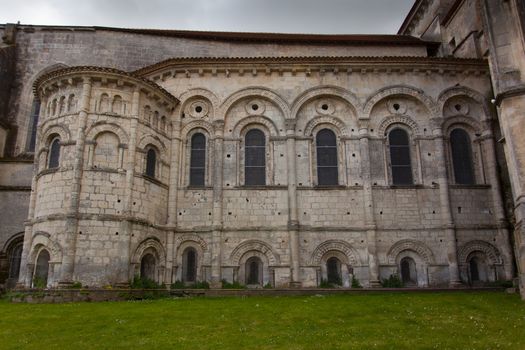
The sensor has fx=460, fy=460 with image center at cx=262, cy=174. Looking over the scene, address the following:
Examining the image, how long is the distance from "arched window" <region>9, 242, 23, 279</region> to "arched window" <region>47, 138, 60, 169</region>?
16.4ft

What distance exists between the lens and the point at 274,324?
10.5 metres

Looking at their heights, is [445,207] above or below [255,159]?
below

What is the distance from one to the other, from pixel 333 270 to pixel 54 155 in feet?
40.0

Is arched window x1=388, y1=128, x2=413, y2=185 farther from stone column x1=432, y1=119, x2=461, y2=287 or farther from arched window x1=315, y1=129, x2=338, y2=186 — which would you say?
arched window x1=315, y1=129, x2=338, y2=186

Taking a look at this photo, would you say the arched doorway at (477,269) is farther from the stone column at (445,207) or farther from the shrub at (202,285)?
the shrub at (202,285)

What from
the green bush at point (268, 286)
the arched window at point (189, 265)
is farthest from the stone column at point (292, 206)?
the arched window at point (189, 265)

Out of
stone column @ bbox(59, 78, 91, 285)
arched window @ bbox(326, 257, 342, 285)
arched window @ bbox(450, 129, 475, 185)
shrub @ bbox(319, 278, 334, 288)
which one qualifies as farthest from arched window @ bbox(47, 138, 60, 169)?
arched window @ bbox(450, 129, 475, 185)

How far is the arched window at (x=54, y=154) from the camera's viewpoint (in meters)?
18.0

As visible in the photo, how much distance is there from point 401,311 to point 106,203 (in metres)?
11.0

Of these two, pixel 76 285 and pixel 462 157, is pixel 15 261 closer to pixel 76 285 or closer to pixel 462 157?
pixel 76 285

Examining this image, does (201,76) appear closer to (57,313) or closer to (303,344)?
(57,313)

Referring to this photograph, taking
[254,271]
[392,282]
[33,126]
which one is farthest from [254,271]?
[33,126]

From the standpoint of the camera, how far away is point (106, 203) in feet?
56.1

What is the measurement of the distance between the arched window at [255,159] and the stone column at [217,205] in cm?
116
